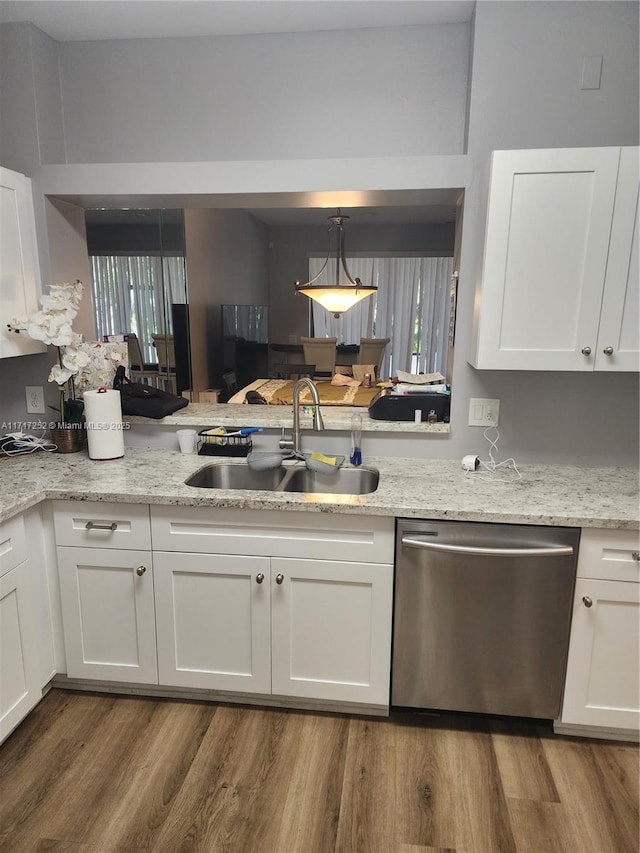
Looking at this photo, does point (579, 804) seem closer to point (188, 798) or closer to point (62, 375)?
point (188, 798)

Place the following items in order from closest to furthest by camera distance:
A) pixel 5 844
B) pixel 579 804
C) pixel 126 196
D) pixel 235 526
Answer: pixel 5 844 → pixel 579 804 → pixel 235 526 → pixel 126 196

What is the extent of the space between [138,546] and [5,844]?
905mm

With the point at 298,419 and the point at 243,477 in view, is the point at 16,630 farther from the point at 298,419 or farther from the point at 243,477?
the point at 298,419

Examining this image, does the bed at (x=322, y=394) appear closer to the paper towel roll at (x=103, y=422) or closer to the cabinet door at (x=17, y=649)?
the paper towel roll at (x=103, y=422)

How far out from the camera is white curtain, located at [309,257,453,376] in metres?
6.51

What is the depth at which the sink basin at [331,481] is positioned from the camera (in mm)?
2223

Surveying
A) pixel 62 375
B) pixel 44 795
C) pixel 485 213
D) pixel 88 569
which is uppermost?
pixel 485 213

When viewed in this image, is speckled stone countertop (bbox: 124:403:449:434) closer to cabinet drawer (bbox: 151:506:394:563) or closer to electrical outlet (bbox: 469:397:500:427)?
electrical outlet (bbox: 469:397:500:427)

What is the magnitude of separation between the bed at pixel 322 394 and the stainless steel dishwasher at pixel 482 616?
1.53 meters

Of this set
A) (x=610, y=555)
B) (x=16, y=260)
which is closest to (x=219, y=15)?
(x=16, y=260)

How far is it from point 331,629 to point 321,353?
3.54 meters

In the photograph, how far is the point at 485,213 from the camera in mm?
1895

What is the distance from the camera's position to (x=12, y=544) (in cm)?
177

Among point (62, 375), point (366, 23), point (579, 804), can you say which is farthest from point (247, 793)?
point (366, 23)
